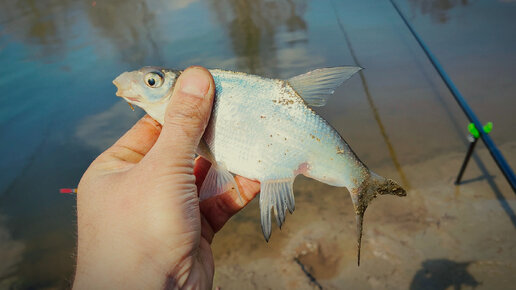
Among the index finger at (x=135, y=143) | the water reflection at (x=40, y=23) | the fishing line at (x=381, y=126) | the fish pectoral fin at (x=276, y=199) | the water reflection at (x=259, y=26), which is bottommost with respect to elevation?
the fishing line at (x=381, y=126)

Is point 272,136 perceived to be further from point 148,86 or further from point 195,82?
point 148,86

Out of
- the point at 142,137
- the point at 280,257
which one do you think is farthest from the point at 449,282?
the point at 142,137

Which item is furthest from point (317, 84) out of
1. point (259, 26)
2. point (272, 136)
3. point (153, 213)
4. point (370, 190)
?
point (259, 26)

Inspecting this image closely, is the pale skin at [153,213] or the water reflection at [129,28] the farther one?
the water reflection at [129,28]

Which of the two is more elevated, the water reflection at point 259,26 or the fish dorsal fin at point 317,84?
the fish dorsal fin at point 317,84

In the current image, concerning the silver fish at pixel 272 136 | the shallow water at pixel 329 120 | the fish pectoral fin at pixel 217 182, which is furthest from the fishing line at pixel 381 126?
the fish pectoral fin at pixel 217 182

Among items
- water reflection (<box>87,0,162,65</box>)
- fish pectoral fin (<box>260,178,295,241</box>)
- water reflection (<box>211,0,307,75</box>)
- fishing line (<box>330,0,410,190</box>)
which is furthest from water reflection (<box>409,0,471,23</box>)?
fish pectoral fin (<box>260,178,295,241</box>)

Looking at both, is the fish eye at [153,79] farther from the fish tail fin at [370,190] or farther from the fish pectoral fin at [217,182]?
the fish tail fin at [370,190]
